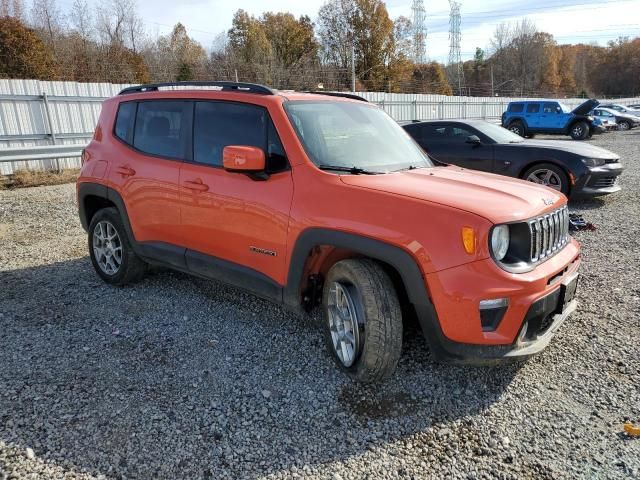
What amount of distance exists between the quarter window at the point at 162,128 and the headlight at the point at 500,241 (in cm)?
257

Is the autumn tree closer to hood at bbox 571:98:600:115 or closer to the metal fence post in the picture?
the metal fence post

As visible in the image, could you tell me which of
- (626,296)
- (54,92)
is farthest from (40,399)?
(54,92)

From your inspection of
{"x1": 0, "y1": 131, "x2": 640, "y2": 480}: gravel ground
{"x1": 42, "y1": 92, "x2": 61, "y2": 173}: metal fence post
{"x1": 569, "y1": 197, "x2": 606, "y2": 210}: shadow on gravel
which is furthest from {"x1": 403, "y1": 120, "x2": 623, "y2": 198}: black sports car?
{"x1": 42, "y1": 92, "x2": 61, "y2": 173}: metal fence post

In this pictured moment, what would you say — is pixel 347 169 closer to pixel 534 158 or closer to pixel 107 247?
pixel 107 247

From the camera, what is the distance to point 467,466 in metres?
2.48

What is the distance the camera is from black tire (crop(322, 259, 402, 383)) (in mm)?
2904

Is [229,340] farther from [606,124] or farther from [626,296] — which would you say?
[606,124]

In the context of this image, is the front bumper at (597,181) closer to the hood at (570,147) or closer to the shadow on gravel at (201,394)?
the hood at (570,147)

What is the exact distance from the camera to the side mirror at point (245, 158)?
3.28 m

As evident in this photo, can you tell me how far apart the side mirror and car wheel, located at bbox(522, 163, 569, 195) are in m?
6.12

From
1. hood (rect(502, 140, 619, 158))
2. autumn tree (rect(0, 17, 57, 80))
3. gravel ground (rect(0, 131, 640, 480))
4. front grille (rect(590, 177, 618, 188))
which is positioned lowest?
gravel ground (rect(0, 131, 640, 480))

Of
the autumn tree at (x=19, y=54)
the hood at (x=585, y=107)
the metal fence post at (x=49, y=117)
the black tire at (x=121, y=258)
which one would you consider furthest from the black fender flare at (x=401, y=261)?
the autumn tree at (x=19, y=54)

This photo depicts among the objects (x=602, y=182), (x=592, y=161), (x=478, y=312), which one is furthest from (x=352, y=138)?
(x=602, y=182)

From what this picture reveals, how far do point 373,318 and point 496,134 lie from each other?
7.10 metres
